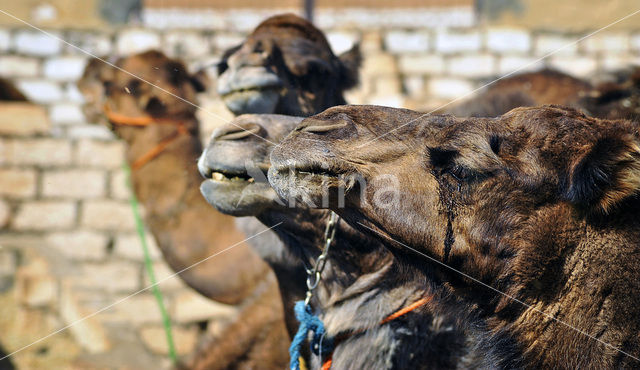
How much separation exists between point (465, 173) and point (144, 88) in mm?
3060

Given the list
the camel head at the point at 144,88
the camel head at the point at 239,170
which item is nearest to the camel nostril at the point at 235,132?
the camel head at the point at 239,170

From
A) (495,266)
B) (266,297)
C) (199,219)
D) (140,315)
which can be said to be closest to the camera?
(495,266)

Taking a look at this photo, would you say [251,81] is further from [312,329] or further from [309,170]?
[309,170]

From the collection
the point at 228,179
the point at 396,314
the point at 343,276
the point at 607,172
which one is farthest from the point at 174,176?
the point at 607,172

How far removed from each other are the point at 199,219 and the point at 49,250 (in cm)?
298

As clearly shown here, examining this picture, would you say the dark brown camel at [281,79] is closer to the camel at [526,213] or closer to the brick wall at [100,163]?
the camel at [526,213]

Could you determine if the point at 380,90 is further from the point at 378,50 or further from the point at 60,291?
the point at 60,291

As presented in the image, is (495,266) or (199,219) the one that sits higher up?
(495,266)

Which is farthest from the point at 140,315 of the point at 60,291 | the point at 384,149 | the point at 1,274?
the point at 384,149

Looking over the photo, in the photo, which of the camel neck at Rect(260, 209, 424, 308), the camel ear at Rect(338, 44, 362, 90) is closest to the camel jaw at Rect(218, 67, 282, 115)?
the camel ear at Rect(338, 44, 362, 90)

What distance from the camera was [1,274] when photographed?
6.64 m

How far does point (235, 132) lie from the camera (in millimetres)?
2496

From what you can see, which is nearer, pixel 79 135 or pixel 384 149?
pixel 384 149

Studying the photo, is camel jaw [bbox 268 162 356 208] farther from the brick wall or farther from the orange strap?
the brick wall
